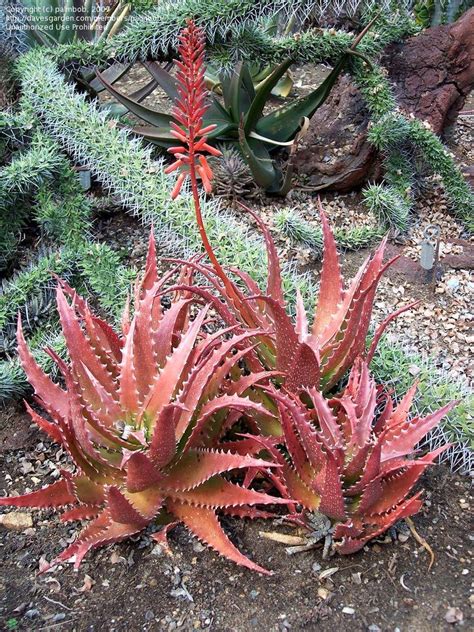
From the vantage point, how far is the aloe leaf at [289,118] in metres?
3.78

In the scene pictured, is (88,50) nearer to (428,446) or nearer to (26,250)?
(26,250)

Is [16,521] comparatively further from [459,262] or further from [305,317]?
[459,262]

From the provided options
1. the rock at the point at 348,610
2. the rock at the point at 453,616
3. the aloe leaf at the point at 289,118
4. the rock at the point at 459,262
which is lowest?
the rock at the point at 348,610

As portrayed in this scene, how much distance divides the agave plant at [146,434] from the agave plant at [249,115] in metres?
1.98

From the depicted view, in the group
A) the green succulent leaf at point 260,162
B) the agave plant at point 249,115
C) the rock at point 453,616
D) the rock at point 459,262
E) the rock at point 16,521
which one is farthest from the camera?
the agave plant at point 249,115

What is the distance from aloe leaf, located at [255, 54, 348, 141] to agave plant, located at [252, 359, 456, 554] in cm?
239

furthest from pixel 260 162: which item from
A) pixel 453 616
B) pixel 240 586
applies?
pixel 453 616

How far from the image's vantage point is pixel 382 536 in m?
1.87

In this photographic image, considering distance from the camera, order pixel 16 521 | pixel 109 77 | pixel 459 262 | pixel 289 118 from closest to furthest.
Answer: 1. pixel 16 521
2. pixel 459 262
3. pixel 289 118
4. pixel 109 77

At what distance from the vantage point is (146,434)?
1811 millimetres

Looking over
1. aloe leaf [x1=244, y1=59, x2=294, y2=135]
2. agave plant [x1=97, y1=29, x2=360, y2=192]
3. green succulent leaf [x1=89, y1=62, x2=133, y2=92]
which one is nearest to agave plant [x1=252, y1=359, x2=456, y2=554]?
agave plant [x1=97, y1=29, x2=360, y2=192]

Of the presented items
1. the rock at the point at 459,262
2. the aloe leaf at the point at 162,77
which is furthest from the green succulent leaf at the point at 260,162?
the rock at the point at 459,262

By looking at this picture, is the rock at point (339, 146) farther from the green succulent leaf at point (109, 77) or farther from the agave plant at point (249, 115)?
the green succulent leaf at point (109, 77)

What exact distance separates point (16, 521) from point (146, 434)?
576mm
